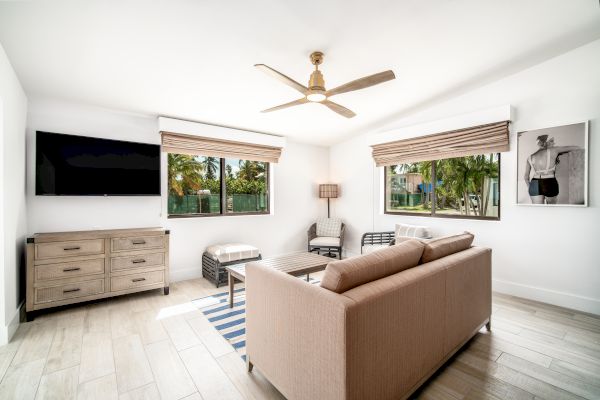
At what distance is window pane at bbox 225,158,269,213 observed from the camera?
14.3ft

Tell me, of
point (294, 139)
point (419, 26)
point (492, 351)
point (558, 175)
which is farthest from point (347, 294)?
point (294, 139)

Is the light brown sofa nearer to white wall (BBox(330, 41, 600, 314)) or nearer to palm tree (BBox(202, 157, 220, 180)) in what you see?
white wall (BBox(330, 41, 600, 314))

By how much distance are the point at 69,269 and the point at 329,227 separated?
374cm

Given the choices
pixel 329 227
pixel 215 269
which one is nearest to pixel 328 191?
pixel 329 227

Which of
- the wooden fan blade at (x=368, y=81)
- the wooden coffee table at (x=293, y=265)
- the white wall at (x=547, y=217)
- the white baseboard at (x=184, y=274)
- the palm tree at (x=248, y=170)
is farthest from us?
the palm tree at (x=248, y=170)

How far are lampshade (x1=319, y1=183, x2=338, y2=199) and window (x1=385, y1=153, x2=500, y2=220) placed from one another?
0.98 meters

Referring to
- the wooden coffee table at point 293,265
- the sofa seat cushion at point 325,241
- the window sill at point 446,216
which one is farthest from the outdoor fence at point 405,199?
the wooden coffee table at point 293,265

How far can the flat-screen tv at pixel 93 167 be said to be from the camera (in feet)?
9.35

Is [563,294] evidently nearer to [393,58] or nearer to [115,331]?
[393,58]

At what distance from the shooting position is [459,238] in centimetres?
219

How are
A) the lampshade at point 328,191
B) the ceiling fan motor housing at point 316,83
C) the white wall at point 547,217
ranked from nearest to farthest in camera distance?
the ceiling fan motor housing at point 316,83, the white wall at point 547,217, the lampshade at point 328,191

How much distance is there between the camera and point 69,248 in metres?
2.70

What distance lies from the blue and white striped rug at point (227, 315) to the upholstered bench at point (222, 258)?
291 mm

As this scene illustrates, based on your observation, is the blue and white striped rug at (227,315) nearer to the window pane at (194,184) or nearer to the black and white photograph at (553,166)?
the window pane at (194,184)
